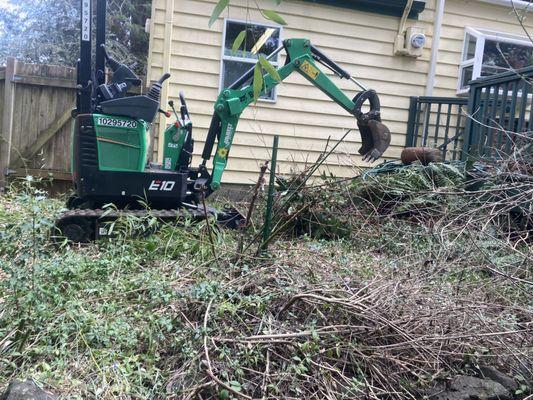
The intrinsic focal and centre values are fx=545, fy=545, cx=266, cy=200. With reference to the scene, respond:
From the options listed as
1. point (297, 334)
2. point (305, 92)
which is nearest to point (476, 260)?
point (297, 334)

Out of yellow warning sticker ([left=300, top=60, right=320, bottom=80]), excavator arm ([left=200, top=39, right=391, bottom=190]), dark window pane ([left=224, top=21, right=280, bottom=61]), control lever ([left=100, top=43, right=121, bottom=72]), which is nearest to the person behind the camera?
control lever ([left=100, top=43, right=121, bottom=72])

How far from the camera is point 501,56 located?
9.68 metres

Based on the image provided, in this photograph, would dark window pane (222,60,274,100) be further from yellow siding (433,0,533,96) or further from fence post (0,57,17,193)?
yellow siding (433,0,533,96)

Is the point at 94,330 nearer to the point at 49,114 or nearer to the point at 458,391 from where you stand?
the point at 458,391

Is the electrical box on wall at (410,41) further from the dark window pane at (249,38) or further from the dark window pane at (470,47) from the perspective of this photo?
the dark window pane at (249,38)

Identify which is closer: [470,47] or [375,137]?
[375,137]

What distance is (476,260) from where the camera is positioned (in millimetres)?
4051

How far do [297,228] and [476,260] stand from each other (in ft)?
7.89

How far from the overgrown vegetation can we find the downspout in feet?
17.7

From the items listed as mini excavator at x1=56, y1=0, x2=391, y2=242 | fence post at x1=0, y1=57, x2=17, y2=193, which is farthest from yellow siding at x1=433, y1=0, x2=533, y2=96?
fence post at x1=0, y1=57, x2=17, y2=193

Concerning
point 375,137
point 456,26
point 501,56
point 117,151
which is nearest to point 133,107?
point 117,151

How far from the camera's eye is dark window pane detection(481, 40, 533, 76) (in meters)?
9.59

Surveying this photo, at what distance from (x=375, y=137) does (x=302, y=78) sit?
2.63 metres

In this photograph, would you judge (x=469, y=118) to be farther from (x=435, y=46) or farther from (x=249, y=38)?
(x=249, y=38)
